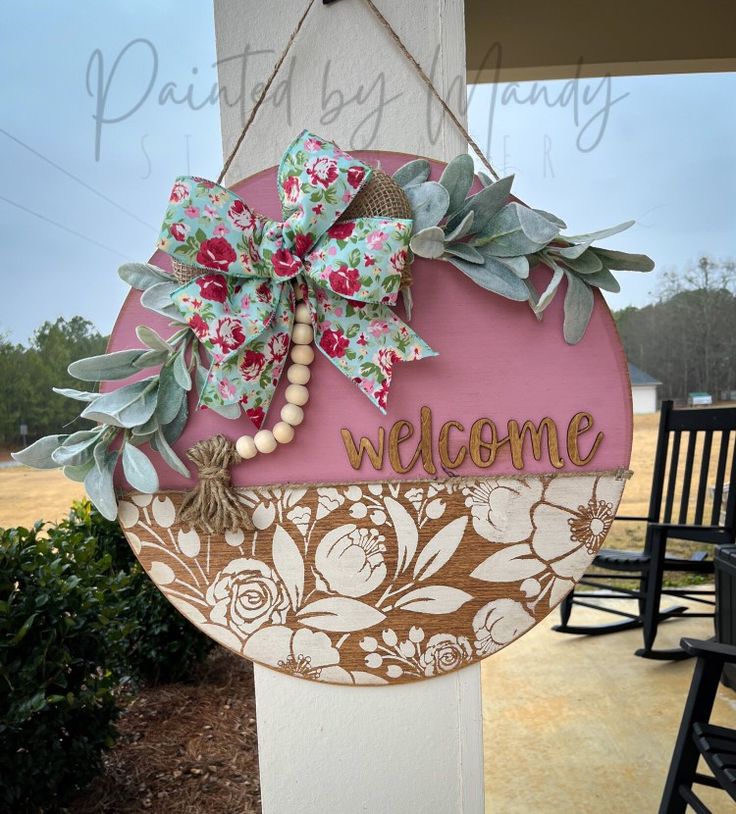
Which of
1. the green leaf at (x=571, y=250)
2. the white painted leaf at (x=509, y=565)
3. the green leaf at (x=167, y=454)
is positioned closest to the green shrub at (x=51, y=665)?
the green leaf at (x=167, y=454)

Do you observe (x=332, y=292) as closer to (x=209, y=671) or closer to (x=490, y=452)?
(x=490, y=452)

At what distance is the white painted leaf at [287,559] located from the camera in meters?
0.90

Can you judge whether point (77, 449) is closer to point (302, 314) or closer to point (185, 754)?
point (302, 314)

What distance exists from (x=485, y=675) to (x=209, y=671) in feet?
3.39

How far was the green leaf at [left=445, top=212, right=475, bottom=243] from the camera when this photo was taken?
0.80m

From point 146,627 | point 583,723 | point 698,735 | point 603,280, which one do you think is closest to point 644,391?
point 583,723

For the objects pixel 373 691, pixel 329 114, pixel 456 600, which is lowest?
pixel 373 691

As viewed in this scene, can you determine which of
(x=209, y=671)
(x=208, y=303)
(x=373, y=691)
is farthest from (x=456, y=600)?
(x=209, y=671)

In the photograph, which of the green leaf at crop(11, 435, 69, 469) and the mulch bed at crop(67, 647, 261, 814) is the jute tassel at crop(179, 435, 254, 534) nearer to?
the green leaf at crop(11, 435, 69, 469)

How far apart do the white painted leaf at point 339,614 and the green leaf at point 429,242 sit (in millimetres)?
451

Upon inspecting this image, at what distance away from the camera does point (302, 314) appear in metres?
0.85

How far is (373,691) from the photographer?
956 millimetres

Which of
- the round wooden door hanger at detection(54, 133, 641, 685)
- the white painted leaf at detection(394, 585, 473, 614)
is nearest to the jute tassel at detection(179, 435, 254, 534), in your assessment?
the round wooden door hanger at detection(54, 133, 641, 685)

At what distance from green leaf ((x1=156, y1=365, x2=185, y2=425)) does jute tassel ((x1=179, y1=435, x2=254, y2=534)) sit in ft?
0.17
